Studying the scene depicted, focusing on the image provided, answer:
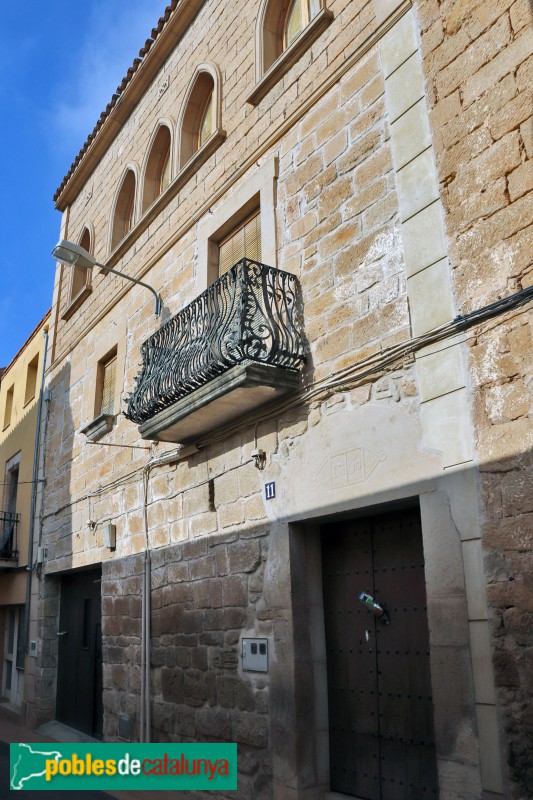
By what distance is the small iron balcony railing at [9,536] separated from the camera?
12227mm

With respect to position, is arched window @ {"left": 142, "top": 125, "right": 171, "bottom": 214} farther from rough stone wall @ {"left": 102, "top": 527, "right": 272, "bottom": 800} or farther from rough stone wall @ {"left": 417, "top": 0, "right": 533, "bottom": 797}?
rough stone wall @ {"left": 417, "top": 0, "right": 533, "bottom": 797}

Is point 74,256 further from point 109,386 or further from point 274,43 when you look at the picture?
point 274,43

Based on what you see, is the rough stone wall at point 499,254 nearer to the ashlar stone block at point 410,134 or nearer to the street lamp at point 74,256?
the ashlar stone block at point 410,134

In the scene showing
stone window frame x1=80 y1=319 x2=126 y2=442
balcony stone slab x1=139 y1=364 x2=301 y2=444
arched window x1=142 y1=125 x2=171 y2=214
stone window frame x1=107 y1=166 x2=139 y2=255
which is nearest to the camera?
balcony stone slab x1=139 y1=364 x2=301 y2=444

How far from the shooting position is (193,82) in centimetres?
797

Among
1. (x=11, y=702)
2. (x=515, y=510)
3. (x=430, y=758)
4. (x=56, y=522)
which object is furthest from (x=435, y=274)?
(x=11, y=702)

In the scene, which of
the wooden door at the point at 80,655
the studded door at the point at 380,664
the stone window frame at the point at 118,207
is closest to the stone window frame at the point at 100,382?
the stone window frame at the point at 118,207

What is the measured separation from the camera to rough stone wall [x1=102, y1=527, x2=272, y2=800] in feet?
16.6

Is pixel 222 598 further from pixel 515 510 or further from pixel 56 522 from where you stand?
pixel 56 522

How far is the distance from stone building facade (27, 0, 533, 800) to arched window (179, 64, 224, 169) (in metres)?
0.03

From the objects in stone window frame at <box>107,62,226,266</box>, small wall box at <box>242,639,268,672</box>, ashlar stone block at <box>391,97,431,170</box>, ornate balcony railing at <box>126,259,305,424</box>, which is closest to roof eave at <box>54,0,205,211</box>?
stone window frame at <box>107,62,226,266</box>

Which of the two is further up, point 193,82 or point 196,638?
point 193,82

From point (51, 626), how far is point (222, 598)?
17.3 feet

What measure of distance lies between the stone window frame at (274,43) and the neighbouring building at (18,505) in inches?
282
